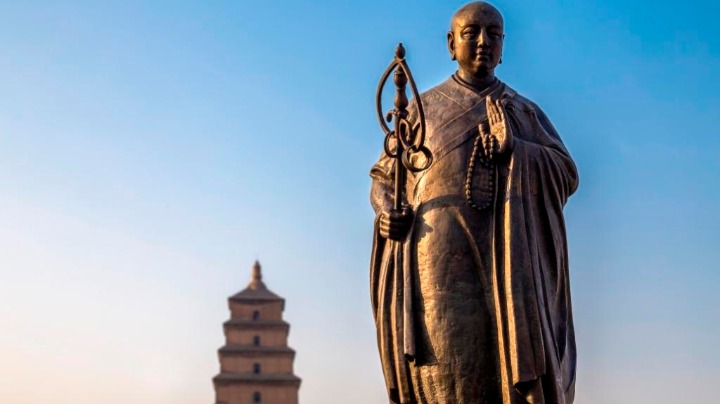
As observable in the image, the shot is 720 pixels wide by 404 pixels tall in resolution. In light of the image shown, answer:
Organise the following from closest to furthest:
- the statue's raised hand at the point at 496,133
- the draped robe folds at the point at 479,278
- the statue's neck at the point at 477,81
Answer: the draped robe folds at the point at 479,278
the statue's raised hand at the point at 496,133
the statue's neck at the point at 477,81

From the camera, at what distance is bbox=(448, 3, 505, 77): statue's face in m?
8.23

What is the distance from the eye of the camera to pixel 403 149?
809 centimetres

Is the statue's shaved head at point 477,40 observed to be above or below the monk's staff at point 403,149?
above

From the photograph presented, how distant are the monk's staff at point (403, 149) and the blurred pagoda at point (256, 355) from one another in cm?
6773

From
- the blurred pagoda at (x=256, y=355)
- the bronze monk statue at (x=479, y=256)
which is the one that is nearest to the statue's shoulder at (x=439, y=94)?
the bronze monk statue at (x=479, y=256)

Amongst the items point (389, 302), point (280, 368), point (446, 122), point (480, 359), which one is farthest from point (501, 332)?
point (280, 368)

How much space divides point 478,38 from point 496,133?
66 cm

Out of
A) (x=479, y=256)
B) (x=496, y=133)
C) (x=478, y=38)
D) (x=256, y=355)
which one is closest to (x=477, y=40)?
(x=478, y=38)

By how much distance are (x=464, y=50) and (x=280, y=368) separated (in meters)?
69.5

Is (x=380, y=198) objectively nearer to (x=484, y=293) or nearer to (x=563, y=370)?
(x=484, y=293)

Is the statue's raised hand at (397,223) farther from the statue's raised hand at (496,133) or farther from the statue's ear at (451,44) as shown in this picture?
the statue's ear at (451,44)

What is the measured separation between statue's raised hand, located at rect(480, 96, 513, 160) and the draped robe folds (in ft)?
0.25

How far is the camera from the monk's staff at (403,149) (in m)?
7.98

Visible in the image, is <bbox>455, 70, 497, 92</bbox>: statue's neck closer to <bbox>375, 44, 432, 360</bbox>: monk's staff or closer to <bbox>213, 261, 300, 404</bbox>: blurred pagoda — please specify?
<bbox>375, 44, 432, 360</bbox>: monk's staff
